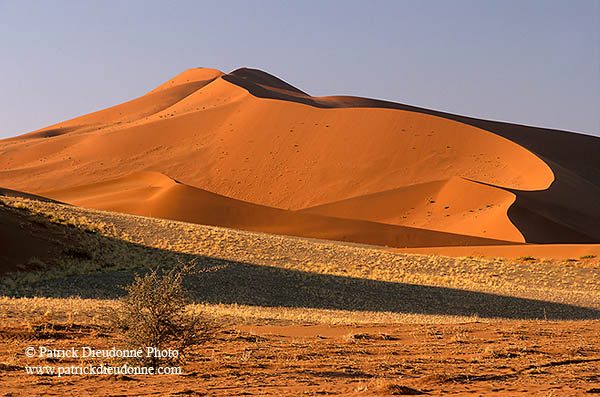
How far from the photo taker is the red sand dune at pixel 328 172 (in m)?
48.3

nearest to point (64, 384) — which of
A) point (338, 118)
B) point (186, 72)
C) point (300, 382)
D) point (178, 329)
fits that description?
point (178, 329)

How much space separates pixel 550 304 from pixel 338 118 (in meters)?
50.8

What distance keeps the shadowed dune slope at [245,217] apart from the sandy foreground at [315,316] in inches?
465

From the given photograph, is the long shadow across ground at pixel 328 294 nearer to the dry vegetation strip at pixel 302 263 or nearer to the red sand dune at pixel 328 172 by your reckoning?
the dry vegetation strip at pixel 302 263

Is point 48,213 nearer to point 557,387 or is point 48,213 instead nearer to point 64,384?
point 64,384

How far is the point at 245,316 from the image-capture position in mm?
15281

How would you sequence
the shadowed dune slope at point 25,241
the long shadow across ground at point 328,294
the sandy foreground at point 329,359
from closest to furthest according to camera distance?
the sandy foreground at point 329,359
the long shadow across ground at point 328,294
the shadowed dune slope at point 25,241

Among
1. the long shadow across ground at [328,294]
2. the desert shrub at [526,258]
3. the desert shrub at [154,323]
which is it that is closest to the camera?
the desert shrub at [154,323]

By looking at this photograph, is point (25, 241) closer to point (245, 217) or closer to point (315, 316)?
point (315, 316)

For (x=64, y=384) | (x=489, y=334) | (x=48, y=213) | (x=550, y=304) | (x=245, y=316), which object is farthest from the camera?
(x=48, y=213)

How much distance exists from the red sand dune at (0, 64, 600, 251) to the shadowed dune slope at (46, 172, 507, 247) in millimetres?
142

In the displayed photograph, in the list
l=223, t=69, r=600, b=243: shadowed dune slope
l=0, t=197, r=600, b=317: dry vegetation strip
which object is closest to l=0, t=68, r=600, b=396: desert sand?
l=0, t=197, r=600, b=317: dry vegetation strip

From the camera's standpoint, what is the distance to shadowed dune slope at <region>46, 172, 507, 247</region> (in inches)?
1773

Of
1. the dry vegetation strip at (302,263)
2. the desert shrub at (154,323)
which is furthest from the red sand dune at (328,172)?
the desert shrub at (154,323)
